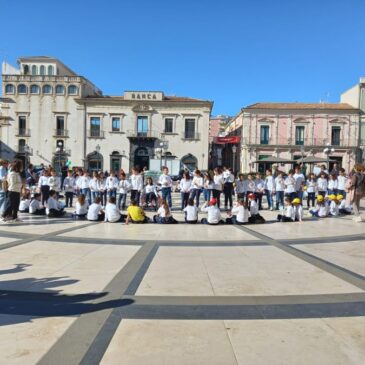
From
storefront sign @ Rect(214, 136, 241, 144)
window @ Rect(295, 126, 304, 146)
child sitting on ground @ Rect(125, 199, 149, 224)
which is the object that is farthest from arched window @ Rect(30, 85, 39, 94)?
child sitting on ground @ Rect(125, 199, 149, 224)

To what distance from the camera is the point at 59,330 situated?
11.1 ft

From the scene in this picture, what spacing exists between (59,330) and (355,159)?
44819mm

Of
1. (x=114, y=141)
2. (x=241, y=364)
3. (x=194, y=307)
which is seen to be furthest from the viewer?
(x=114, y=141)

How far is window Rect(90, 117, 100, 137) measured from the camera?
4197cm

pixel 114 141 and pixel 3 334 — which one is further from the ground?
pixel 114 141

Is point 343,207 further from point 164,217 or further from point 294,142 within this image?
point 294,142

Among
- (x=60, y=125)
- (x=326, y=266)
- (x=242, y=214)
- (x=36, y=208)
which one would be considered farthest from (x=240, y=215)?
(x=60, y=125)

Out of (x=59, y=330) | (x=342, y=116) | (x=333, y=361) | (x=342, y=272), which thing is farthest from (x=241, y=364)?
(x=342, y=116)

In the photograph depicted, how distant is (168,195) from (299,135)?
3334cm

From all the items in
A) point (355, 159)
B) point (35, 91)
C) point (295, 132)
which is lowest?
point (355, 159)

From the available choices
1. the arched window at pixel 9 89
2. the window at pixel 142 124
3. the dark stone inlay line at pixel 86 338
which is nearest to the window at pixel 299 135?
the window at pixel 142 124

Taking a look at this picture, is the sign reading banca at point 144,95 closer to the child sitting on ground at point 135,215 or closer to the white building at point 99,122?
the white building at point 99,122

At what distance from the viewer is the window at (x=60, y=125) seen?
138ft

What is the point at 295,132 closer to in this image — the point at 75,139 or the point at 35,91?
the point at 75,139
